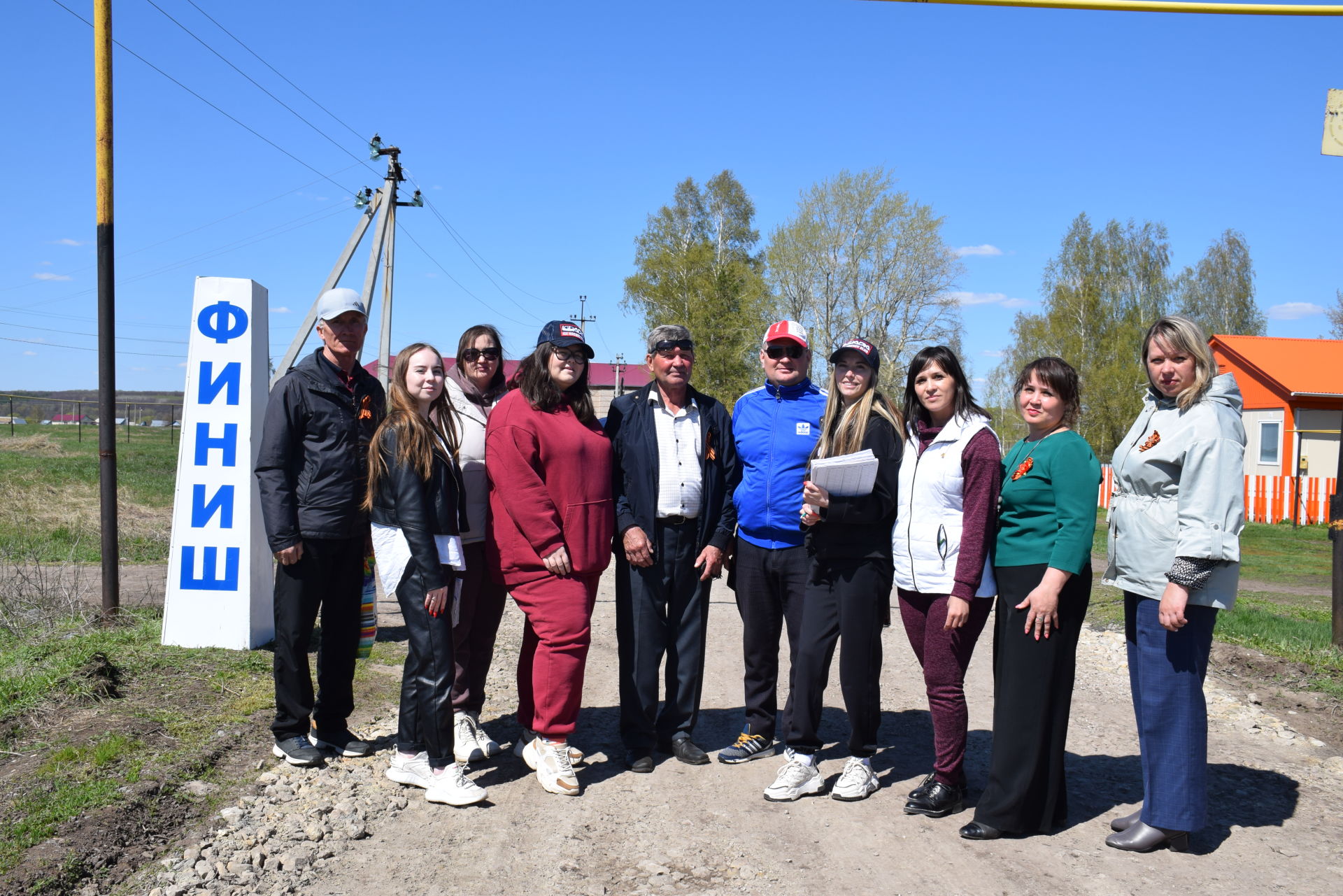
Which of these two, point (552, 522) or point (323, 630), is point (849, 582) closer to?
point (552, 522)

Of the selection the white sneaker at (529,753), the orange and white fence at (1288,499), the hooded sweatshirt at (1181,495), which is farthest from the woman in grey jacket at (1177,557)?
the orange and white fence at (1288,499)

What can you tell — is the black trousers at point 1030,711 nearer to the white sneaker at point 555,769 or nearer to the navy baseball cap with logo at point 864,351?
the navy baseball cap with logo at point 864,351

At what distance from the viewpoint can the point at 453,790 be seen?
13.8ft

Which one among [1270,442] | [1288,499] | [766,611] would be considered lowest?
[1288,499]

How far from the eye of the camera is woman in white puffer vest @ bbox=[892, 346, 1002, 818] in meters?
3.96

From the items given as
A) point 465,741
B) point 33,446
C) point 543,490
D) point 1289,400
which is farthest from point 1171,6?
point 33,446

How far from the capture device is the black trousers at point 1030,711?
12.6 feet

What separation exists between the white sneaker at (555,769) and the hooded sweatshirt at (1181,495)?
101 inches

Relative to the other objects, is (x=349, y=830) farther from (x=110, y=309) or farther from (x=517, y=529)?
(x=110, y=309)

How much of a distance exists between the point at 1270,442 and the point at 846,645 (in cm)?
2814

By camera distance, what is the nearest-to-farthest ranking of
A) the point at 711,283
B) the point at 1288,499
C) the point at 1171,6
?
the point at 1171,6 → the point at 1288,499 → the point at 711,283

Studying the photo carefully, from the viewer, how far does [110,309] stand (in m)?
6.94

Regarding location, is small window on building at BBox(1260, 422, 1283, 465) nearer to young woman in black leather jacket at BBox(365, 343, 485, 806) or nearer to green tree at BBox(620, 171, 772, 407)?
green tree at BBox(620, 171, 772, 407)

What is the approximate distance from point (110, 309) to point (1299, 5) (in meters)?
8.40
